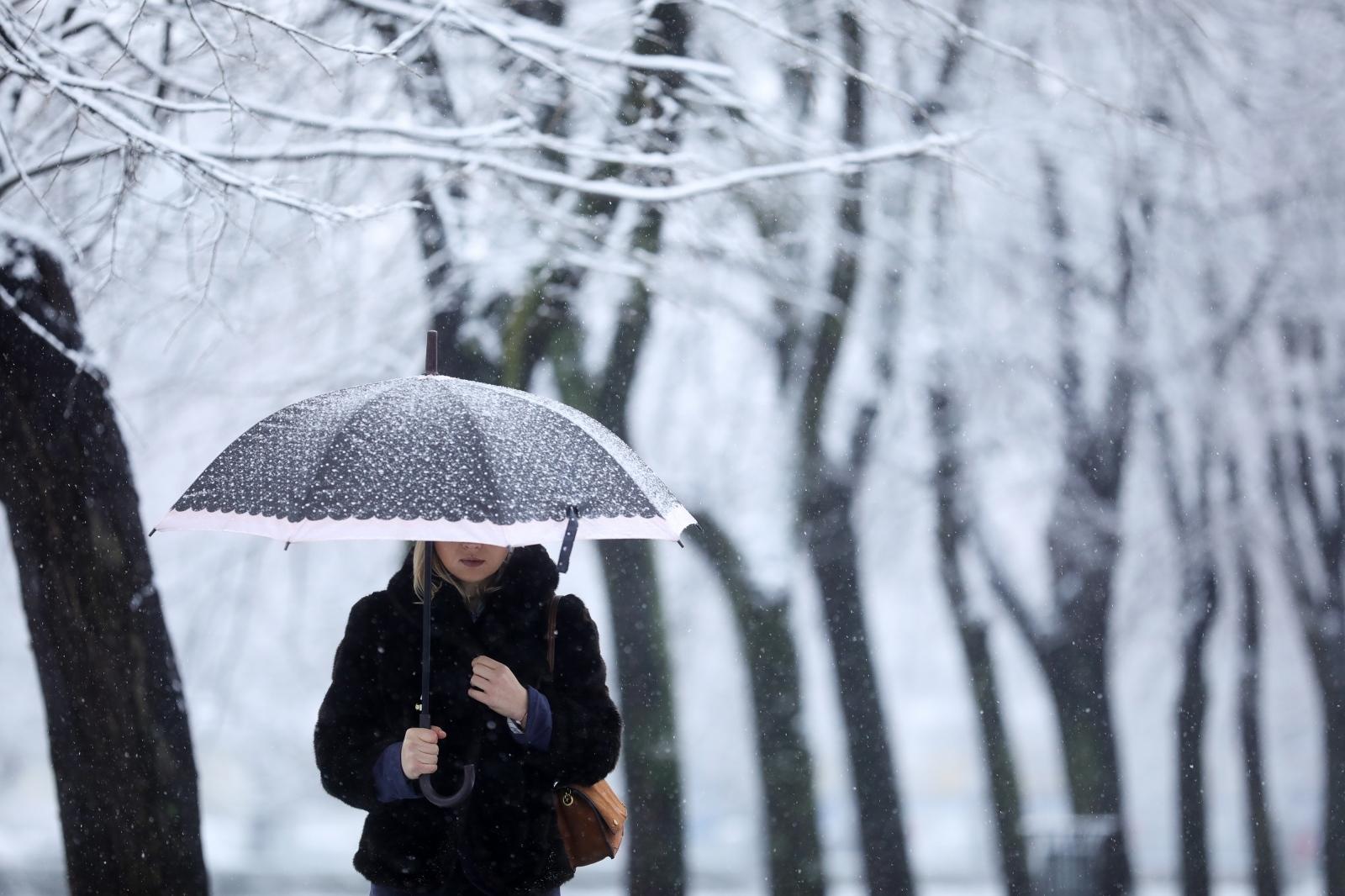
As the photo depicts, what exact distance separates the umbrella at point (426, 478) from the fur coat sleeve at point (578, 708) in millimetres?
230

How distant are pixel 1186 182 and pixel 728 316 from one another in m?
2.84

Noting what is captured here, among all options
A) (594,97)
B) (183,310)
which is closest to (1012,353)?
(594,97)

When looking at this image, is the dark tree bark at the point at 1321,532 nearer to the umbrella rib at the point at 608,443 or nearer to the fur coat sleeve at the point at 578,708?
the umbrella rib at the point at 608,443

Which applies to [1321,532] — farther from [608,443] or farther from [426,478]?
[426,478]

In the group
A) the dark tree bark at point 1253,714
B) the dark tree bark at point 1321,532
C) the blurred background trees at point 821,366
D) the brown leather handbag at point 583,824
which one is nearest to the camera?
the brown leather handbag at point 583,824

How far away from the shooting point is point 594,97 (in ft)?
20.1

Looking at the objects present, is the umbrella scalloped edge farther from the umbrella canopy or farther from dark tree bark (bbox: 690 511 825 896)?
dark tree bark (bbox: 690 511 825 896)

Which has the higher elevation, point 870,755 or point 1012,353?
point 1012,353

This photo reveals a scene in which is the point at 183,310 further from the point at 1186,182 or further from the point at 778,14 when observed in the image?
the point at 1186,182

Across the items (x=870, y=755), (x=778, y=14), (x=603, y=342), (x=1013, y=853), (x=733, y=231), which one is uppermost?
(x=778, y=14)

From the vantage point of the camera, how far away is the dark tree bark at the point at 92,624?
15.3ft

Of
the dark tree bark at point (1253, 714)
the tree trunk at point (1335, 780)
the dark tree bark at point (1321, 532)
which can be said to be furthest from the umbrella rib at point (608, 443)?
the tree trunk at point (1335, 780)

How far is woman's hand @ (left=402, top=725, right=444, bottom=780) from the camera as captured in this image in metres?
2.75

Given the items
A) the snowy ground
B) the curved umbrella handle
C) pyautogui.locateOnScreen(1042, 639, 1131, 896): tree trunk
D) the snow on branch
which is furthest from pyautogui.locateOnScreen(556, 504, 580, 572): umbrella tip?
pyautogui.locateOnScreen(1042, 639, 1131, 896): tree trunk
